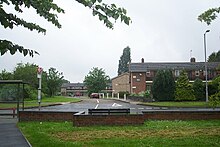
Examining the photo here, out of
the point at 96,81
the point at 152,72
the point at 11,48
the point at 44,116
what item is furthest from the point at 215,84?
the point at 96,81

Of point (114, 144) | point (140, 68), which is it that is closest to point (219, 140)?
point (114, 144)

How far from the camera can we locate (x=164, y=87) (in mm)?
43562

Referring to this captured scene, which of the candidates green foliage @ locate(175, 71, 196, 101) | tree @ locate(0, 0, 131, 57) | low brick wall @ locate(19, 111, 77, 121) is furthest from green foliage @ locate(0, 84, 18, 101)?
green foliage @ locate(175, 71, 196, 101)

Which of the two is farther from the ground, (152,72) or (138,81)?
(152,72)

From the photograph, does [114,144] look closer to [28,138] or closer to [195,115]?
[28,138]

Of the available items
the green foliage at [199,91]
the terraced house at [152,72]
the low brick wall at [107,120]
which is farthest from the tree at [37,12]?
the terraced house at [152,72]

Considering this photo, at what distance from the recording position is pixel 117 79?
85.6 metres

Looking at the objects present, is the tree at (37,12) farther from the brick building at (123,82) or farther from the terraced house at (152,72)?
the brick building at (123,82)

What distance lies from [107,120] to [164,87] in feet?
98.1

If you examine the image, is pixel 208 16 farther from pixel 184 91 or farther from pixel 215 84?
pixel 184 91

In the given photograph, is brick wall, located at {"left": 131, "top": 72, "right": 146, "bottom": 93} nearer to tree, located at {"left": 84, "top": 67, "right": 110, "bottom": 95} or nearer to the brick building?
the brick building

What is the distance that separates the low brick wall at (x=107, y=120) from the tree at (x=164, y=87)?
2957 centimetres

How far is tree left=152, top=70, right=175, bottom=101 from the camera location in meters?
43.6

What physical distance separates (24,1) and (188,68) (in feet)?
201
